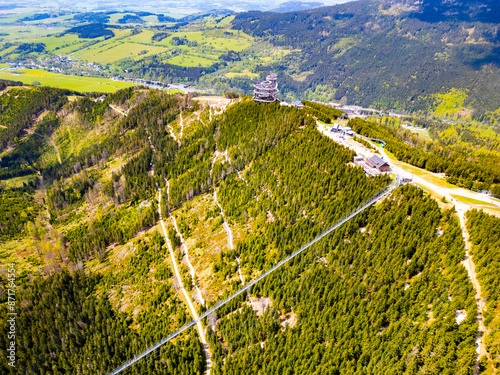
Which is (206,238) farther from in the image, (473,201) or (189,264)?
(473,201)

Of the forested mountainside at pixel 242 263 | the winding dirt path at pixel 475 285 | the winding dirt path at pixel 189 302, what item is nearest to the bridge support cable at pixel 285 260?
the forested mountainside at pixel 242 263

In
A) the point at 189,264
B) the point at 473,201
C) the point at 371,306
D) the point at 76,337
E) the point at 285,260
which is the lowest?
the point at 76,337

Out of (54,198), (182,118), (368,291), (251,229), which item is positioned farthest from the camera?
(182,118)

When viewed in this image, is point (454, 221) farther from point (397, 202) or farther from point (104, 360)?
point (104, 360)

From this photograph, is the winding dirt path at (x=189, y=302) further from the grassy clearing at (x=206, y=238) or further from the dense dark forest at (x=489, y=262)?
the dense dark forest at (x=489, y=262)

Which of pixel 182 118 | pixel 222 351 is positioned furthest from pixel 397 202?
pixel 182 118

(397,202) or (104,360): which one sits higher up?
(397,202)

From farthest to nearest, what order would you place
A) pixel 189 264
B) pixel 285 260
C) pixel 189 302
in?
pixel 189 264, pixel 189 302, pixel 285 260

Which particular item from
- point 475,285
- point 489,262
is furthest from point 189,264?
point 489,262
